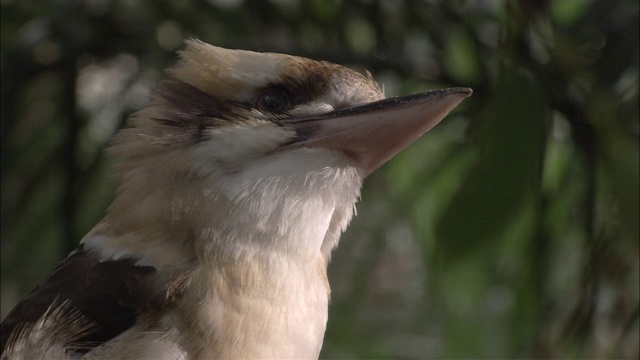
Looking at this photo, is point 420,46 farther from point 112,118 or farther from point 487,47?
point 112,118

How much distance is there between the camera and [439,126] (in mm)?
2477

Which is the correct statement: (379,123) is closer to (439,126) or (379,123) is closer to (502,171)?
(502,171)

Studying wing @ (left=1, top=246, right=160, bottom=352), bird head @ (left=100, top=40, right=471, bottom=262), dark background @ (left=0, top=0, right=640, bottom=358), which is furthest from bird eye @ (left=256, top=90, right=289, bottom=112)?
dark background @ (left=0, top=0, right=640, bottom=358)

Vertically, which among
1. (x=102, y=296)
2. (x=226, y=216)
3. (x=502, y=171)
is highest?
(x=502, y=171)

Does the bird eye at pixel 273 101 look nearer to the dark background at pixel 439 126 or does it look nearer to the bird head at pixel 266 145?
the bird head at pixel 266 145

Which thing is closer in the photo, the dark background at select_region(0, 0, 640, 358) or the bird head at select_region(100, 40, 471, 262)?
the bird head at select_region(100, 40, 471, 262)

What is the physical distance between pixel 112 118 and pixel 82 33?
24cm

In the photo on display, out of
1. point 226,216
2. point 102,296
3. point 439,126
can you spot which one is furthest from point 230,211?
point 439,126

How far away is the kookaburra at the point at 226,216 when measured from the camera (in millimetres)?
1386

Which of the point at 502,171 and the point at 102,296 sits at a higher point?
the point at 502,171

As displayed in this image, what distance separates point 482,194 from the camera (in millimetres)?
1565

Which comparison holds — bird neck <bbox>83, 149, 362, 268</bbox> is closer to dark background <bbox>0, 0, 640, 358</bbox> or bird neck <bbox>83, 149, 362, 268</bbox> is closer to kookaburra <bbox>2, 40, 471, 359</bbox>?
kookaburra <bbox>2, 40, 471, 359</bbox>

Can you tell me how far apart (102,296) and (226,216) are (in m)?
0.22

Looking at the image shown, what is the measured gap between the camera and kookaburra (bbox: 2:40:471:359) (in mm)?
1386
